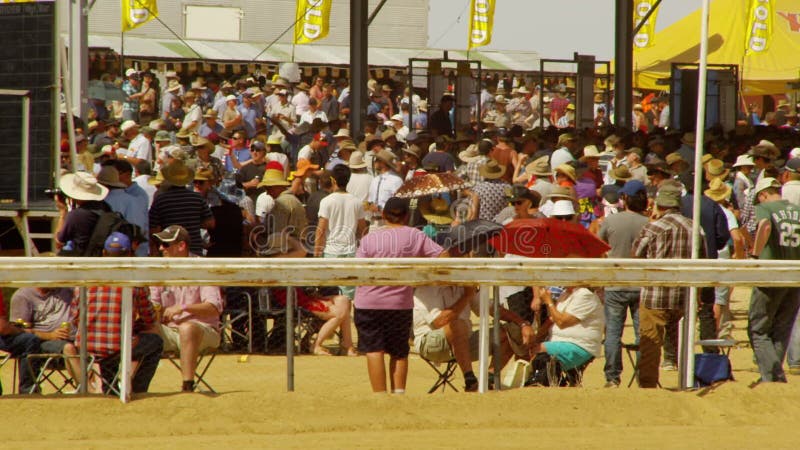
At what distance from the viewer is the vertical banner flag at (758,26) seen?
31.2m

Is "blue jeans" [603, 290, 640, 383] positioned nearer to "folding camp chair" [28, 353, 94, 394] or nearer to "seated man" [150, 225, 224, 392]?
"seated man" [150, 225, 224, 392]

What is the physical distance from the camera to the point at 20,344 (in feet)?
28.7

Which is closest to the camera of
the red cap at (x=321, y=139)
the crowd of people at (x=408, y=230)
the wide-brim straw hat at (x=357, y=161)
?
the crowd of people at (x=408, y=230)

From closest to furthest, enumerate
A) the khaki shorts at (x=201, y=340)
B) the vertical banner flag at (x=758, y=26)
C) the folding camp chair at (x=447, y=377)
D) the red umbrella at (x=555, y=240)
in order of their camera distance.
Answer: the khaki shorts at (x=201, y=340) → the folding camp chair at (x=447, y=377) → the red umbrella at (x=555, y=240) → the vertical banner flag at (x=758, y=26)

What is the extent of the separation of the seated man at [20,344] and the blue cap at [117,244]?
76 cm

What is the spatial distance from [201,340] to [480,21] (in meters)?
28.3

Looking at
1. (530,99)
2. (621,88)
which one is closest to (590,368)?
(621,88)

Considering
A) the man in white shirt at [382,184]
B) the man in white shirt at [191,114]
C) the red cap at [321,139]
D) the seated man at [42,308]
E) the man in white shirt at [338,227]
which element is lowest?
the seated man at [42,308]

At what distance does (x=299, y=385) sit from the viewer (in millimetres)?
8859

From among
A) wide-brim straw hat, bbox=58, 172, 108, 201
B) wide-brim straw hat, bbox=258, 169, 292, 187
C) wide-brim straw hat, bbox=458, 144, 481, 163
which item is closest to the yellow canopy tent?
wide-brim straw hat, bbox=458, 144, 481, 163

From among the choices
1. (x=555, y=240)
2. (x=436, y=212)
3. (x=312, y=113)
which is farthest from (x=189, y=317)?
(x=312, y=113)

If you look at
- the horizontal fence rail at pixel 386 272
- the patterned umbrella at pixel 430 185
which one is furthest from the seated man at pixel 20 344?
the patterned umbrella at pixel 430 185

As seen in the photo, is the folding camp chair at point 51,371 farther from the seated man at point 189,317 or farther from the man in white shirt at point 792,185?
the man in white shirt at point 792,185

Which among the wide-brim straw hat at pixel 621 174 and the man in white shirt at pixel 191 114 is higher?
the man in white shirt at pixel 191 114
